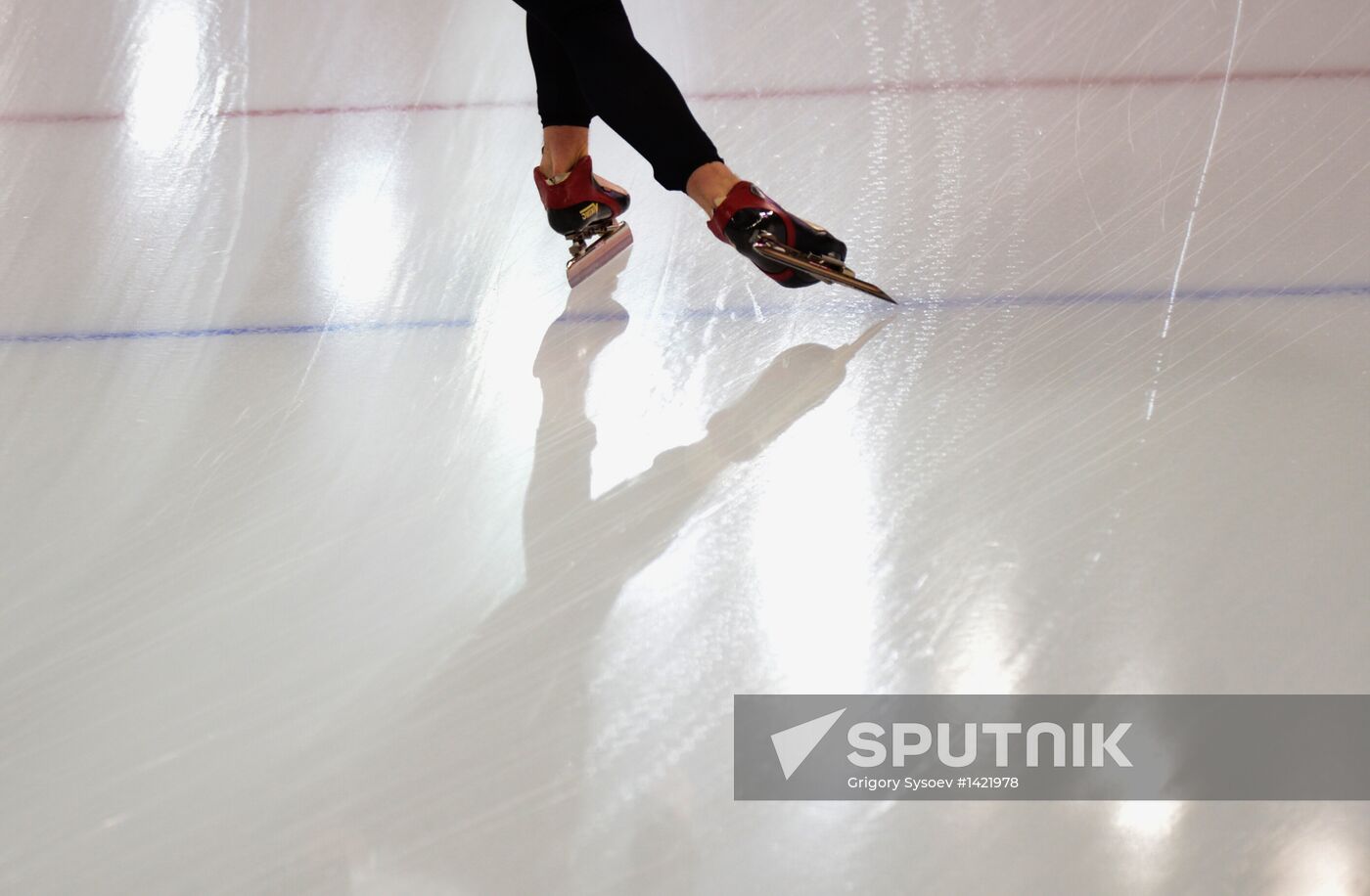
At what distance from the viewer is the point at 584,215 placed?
5.09ft

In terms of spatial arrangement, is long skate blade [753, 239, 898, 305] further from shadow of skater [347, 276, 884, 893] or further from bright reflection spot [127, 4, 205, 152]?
bright reflection spot [127, 4, 205, 152]

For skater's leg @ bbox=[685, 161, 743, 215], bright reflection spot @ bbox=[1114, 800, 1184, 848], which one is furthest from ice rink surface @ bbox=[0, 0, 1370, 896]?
skater's leg @ bbox=[685, 161, 743, 215]

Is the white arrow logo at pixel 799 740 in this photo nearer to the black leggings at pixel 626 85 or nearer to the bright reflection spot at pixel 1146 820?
the bright reflection spot at pixel 1146 820

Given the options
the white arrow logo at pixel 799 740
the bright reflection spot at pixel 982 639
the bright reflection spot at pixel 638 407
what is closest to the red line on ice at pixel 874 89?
the bright reflection spot at pixel 638 407

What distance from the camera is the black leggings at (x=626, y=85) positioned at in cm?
137

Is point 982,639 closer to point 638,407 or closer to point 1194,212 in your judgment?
point 638,407

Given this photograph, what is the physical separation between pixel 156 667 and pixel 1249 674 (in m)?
0.76

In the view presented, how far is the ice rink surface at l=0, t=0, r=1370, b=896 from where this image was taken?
2.76 ft

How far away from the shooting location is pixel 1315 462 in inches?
42.9

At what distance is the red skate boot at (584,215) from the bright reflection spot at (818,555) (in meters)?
0.43

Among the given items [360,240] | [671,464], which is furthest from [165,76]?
[671,464]

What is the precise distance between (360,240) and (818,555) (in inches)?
33.3

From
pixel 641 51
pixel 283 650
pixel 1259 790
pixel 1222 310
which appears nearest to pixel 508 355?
pixel 641 51

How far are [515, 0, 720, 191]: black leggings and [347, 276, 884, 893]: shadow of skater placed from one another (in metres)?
0.27
